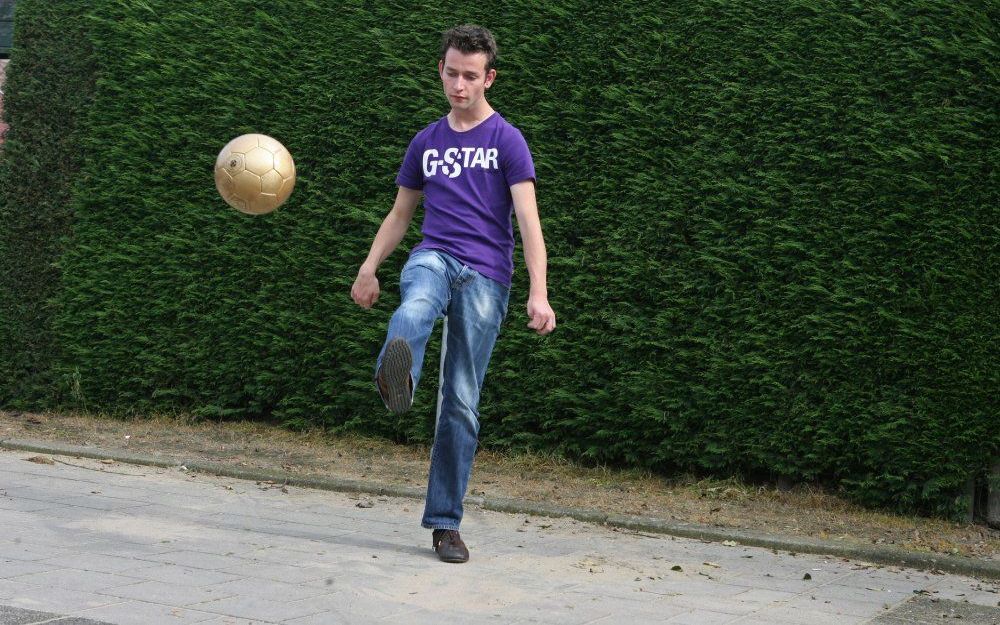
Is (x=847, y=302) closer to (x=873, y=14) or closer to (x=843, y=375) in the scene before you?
(x=843, y=375)

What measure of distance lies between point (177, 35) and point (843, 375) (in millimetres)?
4918

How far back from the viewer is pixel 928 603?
4.42 metres

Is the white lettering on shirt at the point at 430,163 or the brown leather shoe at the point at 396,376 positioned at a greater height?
the white lettering on shirt at the point at 430,163

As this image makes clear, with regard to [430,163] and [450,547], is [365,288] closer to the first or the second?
[430,163]

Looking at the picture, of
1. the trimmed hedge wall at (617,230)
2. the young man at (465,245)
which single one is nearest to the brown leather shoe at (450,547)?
the young man at (465,245)

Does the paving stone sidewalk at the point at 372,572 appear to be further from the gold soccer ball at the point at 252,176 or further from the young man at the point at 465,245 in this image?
the gold soccer ball at the point at 252,176

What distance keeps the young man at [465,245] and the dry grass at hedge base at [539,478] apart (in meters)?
1.56

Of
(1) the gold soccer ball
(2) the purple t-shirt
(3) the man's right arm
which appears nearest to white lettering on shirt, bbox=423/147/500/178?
(2) the purple t-shirt

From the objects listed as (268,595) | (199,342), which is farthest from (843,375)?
(199,342)

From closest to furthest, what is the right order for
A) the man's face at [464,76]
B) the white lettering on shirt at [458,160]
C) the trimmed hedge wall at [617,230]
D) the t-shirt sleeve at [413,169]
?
the man's face at [464,76], the white lettering on shirt at [458,160], the t-shirt sleeve at [413,169], the trimmed hedge wall at [617,230]

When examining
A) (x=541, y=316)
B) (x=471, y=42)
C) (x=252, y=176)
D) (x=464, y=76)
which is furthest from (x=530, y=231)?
(x=252, y=176)

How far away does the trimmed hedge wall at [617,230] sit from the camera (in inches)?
233

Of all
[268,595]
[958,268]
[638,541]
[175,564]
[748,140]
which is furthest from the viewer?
[748,140]

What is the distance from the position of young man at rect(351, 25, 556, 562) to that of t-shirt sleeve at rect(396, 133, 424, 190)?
0.06 m
